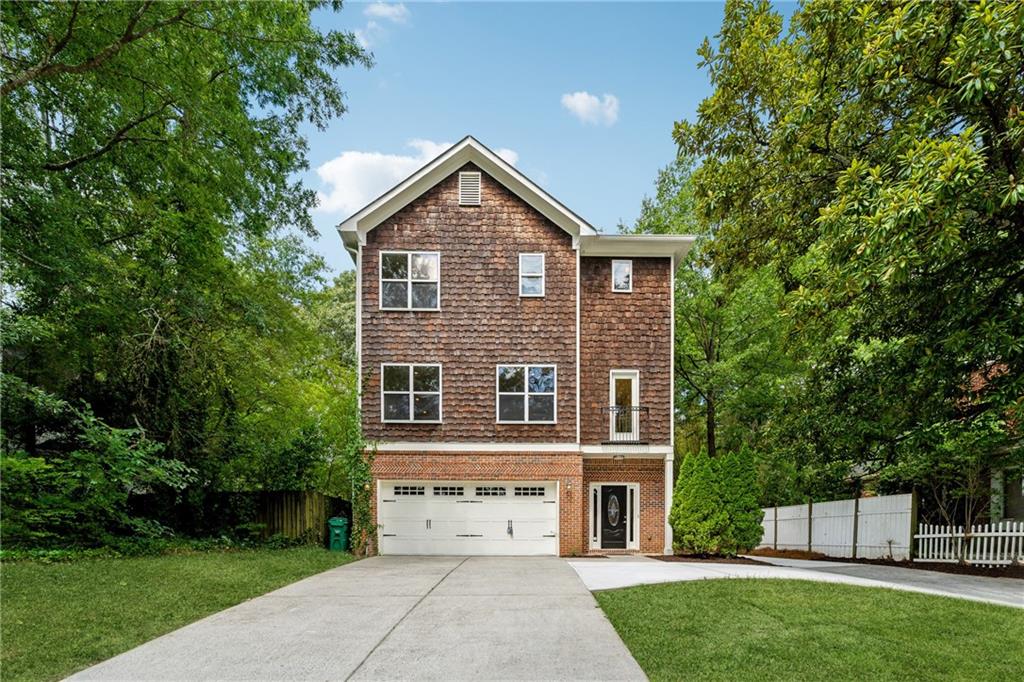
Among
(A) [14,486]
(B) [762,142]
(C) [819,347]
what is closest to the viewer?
(B) [762,142]

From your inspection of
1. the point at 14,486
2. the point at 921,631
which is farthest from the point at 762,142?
the point at 14,486

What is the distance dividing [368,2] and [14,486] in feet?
39.2

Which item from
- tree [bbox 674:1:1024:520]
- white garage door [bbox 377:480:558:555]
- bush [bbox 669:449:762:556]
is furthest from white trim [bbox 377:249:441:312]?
bush [bbox 669:449:762:556]

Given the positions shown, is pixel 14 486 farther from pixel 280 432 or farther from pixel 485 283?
pixel 485 283

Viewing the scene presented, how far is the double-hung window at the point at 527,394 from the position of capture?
14.6 m

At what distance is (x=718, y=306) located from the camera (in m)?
21.0

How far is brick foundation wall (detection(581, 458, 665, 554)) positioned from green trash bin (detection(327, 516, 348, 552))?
606 centimetres

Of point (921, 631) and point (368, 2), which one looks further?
point (368, 2)

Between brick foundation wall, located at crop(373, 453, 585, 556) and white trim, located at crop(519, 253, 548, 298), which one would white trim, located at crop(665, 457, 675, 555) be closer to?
brick foundation wall, located at crop(373, 453, 585, 556)

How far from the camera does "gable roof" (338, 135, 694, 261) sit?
14688 mm

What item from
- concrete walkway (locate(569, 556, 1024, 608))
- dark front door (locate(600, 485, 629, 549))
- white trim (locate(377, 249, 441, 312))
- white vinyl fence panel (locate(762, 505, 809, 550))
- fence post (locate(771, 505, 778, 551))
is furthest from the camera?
fence post (locate(771, 505, 778, 551))

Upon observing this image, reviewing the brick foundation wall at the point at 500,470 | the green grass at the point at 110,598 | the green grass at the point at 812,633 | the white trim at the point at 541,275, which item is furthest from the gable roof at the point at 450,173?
the green grass at the point at 812,633

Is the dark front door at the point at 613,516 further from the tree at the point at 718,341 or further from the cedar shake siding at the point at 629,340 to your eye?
the tree at the point at 718,341

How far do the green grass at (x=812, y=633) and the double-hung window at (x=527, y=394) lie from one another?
6.54 m
